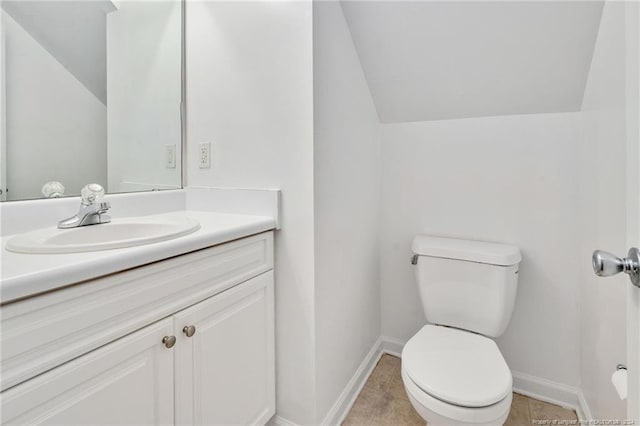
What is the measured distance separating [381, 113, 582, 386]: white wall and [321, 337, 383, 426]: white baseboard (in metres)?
0.28

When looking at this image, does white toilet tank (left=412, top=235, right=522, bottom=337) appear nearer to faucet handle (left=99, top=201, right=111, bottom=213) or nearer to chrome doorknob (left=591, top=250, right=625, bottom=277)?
chrome doorknob (left=591, top=250, right=625, bottom=277)

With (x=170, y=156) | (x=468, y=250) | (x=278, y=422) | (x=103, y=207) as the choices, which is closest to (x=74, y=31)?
(x=170, y=156)

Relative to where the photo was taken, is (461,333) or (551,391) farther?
(551,391)

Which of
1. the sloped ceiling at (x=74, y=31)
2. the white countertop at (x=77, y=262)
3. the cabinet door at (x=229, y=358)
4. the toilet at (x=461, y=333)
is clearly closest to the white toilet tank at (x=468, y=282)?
the toilet at (x=461, y=333)

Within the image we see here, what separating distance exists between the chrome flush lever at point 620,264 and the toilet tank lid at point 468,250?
34.1 inches

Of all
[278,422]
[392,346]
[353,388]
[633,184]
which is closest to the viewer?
[633,184]

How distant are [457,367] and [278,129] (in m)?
1.10

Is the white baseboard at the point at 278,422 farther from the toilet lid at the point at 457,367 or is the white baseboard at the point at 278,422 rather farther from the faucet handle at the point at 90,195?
the faucet handle at the point at 90,195

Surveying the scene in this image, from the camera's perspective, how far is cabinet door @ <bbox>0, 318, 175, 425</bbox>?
594 millimetres

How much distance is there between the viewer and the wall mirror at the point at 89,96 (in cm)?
102

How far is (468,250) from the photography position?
1.45 meters

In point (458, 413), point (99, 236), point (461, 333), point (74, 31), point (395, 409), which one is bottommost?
point (395, 409)

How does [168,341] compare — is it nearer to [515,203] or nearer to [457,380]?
[457,380]

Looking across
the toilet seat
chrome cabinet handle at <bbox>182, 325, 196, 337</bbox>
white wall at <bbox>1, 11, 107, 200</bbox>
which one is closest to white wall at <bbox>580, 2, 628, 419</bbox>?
the toilet seat
